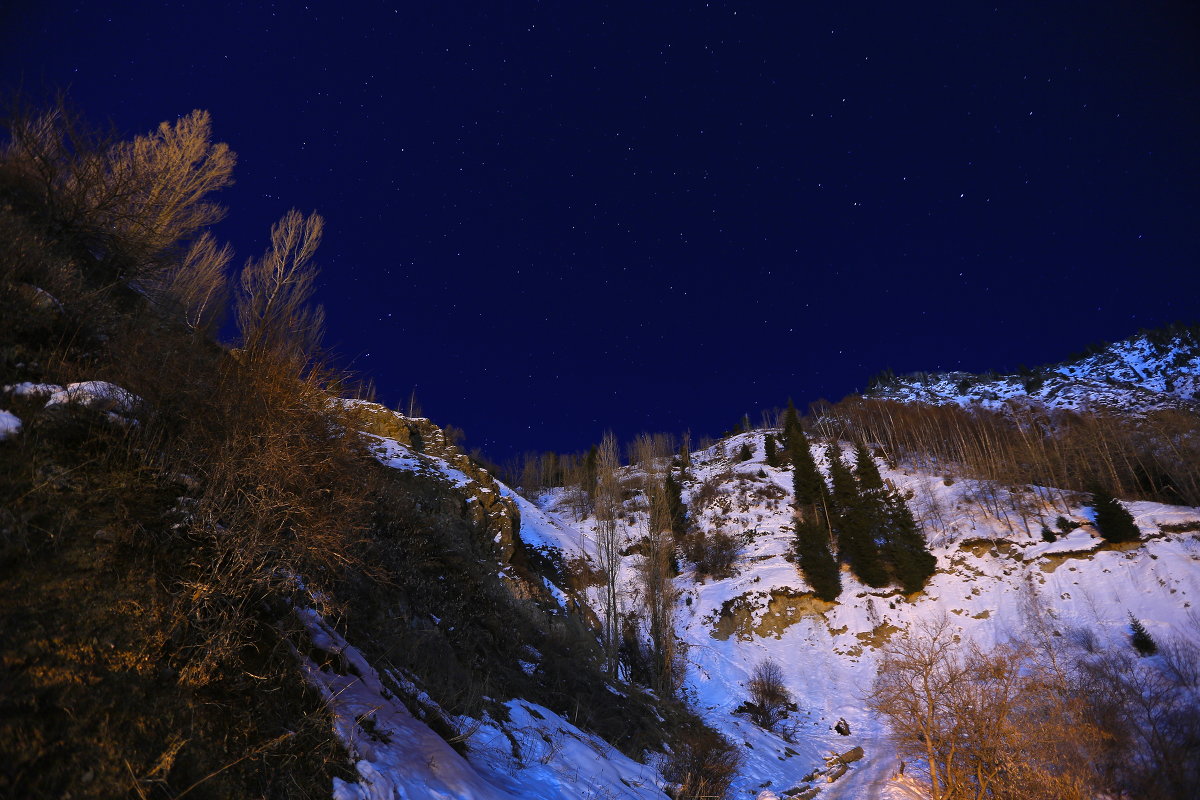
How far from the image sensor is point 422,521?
1409 centimetres

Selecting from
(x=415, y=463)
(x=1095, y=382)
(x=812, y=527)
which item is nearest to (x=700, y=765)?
(x=415, y=463)

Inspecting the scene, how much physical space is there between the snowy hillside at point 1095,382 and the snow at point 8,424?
12157 centimetres

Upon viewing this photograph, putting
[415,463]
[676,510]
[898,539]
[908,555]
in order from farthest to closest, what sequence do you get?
[676,510] < [898,539] < [908,555] < [415,463]

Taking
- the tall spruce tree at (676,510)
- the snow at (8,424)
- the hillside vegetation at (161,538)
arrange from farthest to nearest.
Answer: the tall spruce tree at (676,510)
the snow at (8,424)
the hillside vegetation at (161,538)

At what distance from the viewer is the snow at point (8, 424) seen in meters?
3.61

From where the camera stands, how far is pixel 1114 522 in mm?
31469

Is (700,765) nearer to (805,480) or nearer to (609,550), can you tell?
(609,550)

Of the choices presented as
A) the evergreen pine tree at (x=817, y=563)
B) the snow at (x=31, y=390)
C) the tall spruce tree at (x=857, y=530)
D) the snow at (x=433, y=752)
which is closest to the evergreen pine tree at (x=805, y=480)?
the tall spruce tree at (x=857, y=530)

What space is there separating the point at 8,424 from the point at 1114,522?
47846 mm

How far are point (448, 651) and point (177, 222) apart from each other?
35.8ft

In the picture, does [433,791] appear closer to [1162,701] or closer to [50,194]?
[50,194]

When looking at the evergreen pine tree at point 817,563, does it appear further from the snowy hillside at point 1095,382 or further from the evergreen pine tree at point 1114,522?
the snowy hillside at point 1095,382

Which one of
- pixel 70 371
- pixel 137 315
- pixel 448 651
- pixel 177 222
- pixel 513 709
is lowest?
pixel 513 709

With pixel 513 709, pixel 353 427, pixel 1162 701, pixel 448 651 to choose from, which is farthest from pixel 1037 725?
pixel 353 427
